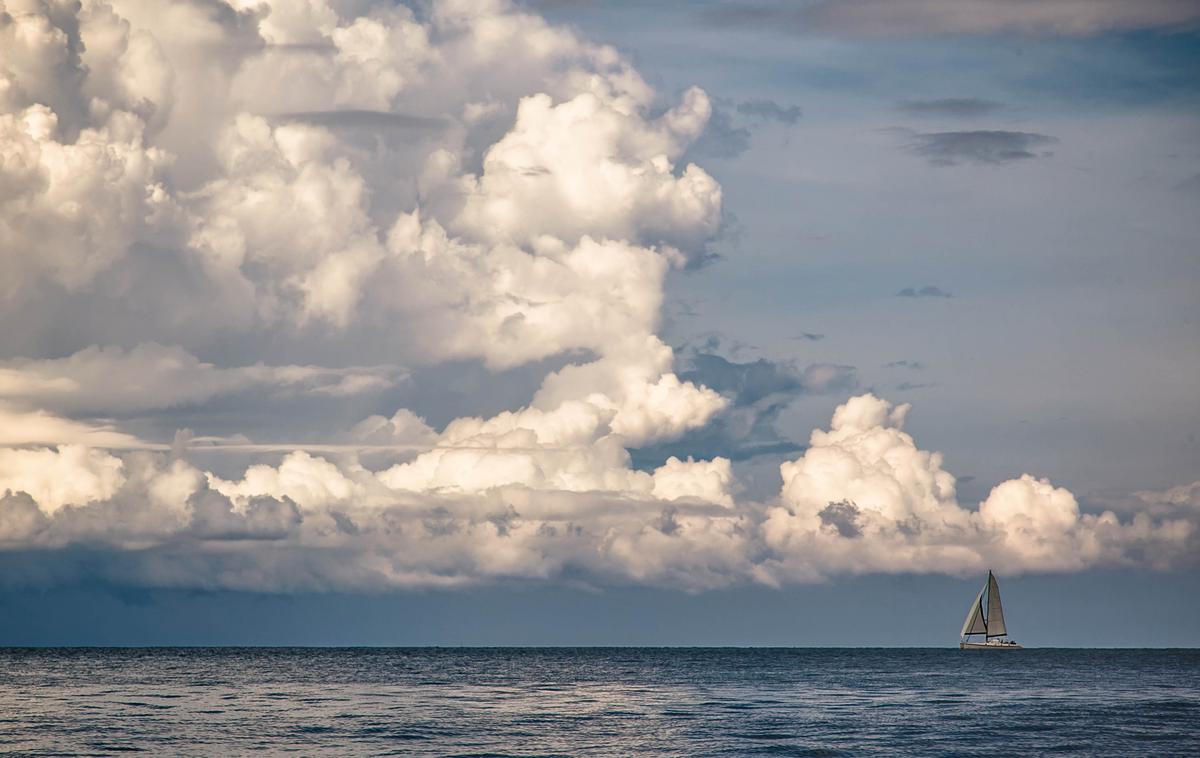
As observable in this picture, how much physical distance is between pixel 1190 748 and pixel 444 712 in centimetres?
7150

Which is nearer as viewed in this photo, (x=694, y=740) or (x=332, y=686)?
(x=694, y=740)

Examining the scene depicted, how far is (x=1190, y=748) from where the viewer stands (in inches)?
4218

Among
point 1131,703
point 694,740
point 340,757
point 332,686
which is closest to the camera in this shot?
point 340,757

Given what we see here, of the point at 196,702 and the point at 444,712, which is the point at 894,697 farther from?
the point at 196,702

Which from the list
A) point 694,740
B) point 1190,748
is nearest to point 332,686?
point 694,740

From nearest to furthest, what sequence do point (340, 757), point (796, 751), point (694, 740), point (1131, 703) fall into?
point (340, 757) → point (796, 751) → point (694, 740) → point (1131, 703)

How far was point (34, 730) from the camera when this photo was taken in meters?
113

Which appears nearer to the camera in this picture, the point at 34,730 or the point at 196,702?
the point at 34,730

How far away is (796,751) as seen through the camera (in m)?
104

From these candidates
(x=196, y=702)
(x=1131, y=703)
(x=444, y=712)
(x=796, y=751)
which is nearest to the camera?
(x=796, y=751)

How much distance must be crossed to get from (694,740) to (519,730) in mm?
16511

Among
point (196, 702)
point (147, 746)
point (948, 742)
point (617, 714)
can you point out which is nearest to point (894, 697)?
point (617, 714)

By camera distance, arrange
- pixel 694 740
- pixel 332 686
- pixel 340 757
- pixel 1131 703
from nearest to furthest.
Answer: pixel 340 757 → pixel 694 740 → pixel 1131 703 → pixel 332 686

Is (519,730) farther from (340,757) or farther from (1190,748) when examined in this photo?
(1190,748)
